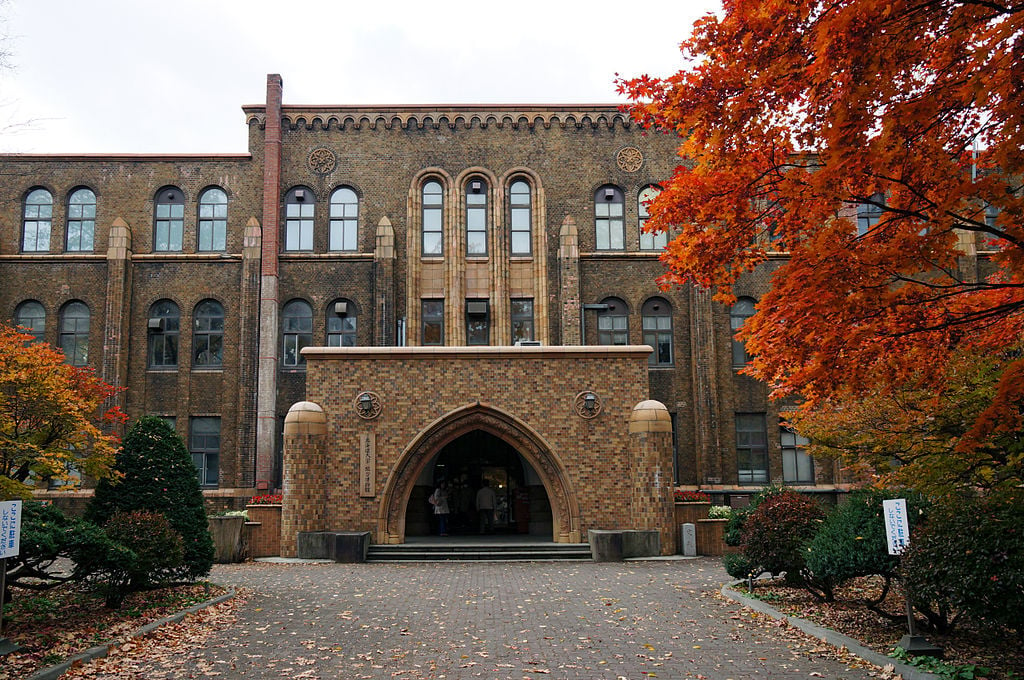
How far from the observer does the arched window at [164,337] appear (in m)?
26.9

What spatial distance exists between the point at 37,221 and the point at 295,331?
896 cm

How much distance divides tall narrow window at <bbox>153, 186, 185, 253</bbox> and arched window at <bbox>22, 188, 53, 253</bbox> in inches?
131

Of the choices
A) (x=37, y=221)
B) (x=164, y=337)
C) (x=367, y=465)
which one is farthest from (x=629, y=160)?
(x=37, y=221)

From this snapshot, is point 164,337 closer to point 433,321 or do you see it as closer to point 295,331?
point 295,331

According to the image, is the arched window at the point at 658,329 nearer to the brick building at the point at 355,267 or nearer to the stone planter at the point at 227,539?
the brick building at the point at 355,267

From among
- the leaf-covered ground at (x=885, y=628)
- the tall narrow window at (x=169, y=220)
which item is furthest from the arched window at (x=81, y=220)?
the leaf-covered ground at (x=885, y=628)

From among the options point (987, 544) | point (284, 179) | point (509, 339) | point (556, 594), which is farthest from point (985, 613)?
point (284, 179)

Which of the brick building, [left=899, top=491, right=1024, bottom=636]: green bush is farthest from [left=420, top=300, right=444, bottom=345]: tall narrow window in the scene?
[left=899, top=491, right=1024, bottom=636]: green bush

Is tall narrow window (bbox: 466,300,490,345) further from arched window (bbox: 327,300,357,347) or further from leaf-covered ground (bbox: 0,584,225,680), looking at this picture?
leaf-covered ground (bbox: 0,584,225,680)

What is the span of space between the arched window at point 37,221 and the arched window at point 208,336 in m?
5.37

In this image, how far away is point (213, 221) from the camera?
90.9 feet

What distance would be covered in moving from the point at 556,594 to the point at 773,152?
26.3 ft

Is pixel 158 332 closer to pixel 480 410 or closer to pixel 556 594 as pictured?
pixel 480 410

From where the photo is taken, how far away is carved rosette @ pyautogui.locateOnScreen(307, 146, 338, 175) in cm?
2789
